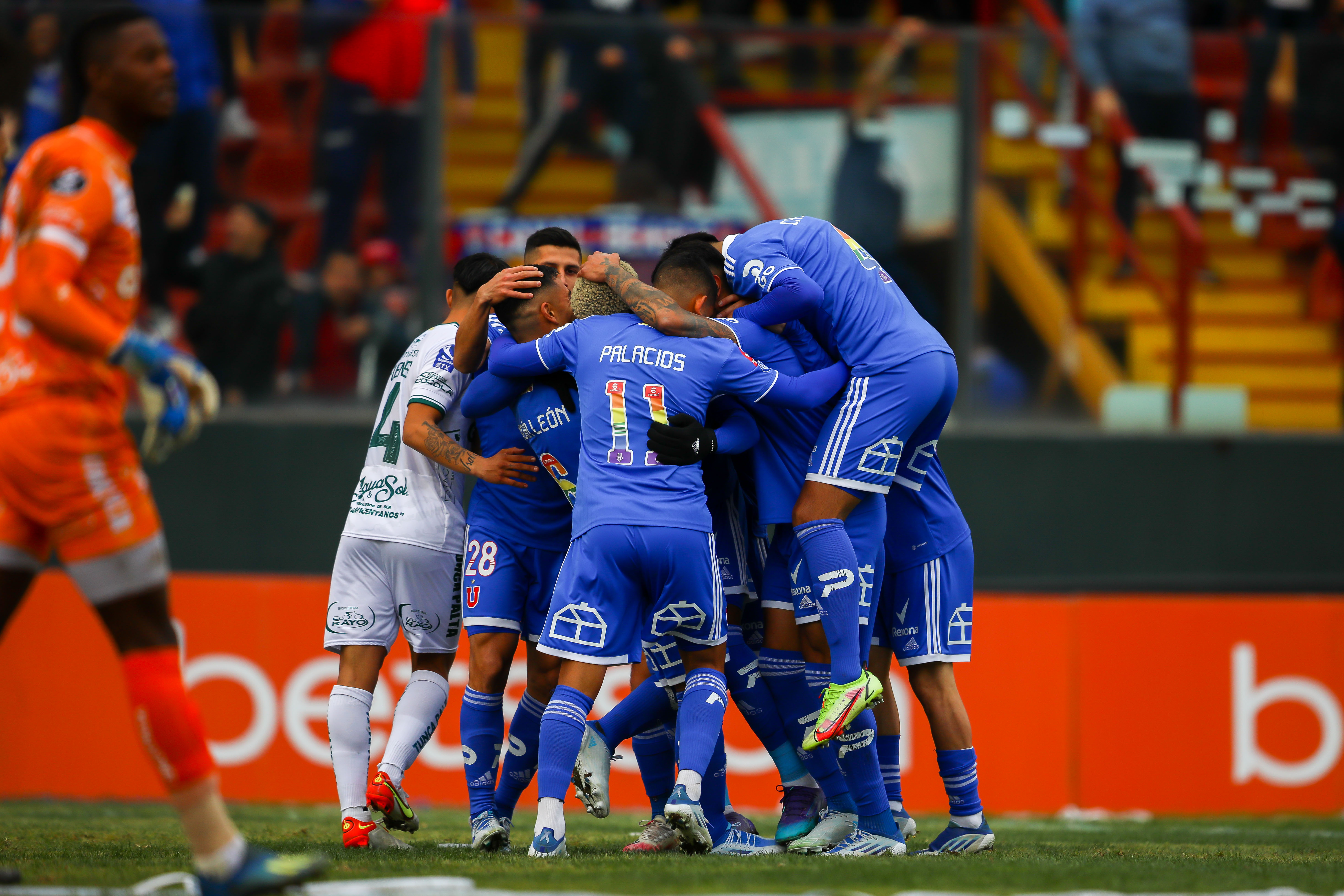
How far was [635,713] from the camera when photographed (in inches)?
243

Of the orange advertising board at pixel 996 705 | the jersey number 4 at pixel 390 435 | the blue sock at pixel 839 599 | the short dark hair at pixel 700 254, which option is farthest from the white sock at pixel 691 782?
the orange advertising board at pixel 996 705

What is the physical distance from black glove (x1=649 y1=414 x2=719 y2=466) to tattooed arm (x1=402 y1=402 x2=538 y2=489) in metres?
0.76

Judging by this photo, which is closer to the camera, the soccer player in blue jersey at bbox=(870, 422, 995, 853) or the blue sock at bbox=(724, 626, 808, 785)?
the soccer player in blue jersey at bbox=(870, 422, 995, 853)

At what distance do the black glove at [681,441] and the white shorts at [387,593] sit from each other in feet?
3.91

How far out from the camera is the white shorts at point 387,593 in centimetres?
614

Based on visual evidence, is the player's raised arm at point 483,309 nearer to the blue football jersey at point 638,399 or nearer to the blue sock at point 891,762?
the blue football jersey at point 638,399

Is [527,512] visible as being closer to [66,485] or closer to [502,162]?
[66,485]

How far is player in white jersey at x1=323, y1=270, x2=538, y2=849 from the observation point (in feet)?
19.7

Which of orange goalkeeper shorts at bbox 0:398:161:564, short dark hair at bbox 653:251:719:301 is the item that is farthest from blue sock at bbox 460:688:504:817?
orange goalkeeper shorts at bbox 0:398:161:564

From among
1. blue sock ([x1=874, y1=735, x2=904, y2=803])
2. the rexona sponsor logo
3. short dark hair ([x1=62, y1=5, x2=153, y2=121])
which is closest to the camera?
short dark hair ([x1=62, y1=5, x2=153, y2=121])

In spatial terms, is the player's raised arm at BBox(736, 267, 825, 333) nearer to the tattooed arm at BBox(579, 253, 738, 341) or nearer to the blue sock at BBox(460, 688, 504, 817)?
the tattooed arm at BBox(579, 253, 738, 341)

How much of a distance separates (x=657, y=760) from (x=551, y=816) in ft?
3.28

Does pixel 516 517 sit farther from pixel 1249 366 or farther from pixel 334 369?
pixel 1249 366

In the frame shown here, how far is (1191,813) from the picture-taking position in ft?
31.7
